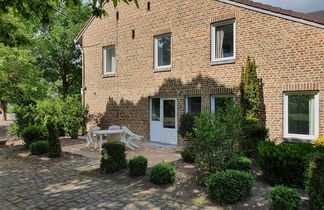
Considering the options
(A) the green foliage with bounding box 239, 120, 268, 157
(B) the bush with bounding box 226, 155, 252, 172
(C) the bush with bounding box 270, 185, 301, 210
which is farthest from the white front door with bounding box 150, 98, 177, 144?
(C) the bush with bounding box 270, 185, 301, 210

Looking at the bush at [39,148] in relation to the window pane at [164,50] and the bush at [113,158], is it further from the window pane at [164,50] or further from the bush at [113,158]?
the window pane at [164,50]

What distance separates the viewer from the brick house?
323 inches

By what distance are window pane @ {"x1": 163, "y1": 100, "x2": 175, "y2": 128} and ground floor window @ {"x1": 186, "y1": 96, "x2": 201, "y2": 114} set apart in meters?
0.85

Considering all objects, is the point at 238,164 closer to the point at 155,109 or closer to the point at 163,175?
the point at 163,175

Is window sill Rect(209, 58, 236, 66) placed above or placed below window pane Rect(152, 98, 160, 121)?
above

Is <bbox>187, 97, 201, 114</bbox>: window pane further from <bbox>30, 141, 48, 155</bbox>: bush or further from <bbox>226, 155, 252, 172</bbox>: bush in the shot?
<bbox>30, 141, 48, 155</bbox>: bush

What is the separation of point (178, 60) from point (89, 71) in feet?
22.0

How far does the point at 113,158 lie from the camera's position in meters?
7.00

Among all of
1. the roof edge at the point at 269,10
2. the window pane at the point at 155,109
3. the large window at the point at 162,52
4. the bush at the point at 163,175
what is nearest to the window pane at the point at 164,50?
the large window at the point at 162,52

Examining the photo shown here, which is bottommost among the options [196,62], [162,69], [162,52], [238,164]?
[238,164]

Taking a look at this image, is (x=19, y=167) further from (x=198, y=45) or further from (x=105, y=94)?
(x=198, y=45)

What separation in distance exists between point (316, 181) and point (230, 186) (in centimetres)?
146

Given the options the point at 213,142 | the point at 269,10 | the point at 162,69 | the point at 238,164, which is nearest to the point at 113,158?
the point at 213,142

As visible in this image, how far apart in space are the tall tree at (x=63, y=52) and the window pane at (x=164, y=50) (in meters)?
10.3
